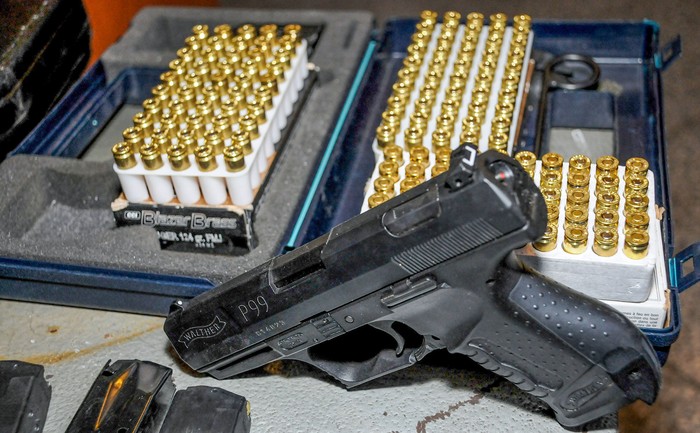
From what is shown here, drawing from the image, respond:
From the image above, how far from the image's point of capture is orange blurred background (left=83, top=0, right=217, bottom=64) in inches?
86.5

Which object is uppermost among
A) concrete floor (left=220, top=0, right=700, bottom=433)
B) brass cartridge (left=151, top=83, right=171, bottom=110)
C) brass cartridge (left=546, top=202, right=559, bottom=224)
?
brass cartridge (left=546, top=202, right=559, bottom=224)

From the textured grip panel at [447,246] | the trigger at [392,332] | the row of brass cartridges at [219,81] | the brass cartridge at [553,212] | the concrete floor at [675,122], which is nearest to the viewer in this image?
the textured grip panel at [447,246]

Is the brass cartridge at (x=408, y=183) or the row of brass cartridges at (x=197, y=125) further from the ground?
the brass cartridge at (x=408, y=183)

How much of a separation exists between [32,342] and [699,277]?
1.09 m

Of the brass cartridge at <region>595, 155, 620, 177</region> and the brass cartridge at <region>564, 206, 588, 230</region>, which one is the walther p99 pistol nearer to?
the brass cartridge at <region>564, 206, 588, 230</region>

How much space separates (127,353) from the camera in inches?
52.1

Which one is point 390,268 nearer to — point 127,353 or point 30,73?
point 127,353

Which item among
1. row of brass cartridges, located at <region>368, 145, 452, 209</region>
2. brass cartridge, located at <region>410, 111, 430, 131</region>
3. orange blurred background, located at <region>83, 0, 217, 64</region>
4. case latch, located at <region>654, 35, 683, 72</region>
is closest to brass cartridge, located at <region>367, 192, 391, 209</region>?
row of brass cartridges, located at <region>368, 145, 452, 209</region>

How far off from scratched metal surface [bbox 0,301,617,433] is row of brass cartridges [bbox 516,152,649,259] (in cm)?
24

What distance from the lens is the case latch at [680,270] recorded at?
1.17m

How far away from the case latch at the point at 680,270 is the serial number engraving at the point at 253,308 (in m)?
0.62

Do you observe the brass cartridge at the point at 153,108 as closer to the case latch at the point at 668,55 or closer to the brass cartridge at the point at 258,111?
the brass cartridge at the point at 258,111

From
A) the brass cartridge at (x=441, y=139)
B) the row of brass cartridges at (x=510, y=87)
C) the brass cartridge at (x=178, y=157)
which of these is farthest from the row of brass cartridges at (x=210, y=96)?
the row of brass cartridges at (x=510, y=87)

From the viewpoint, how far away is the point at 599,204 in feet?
4.05
